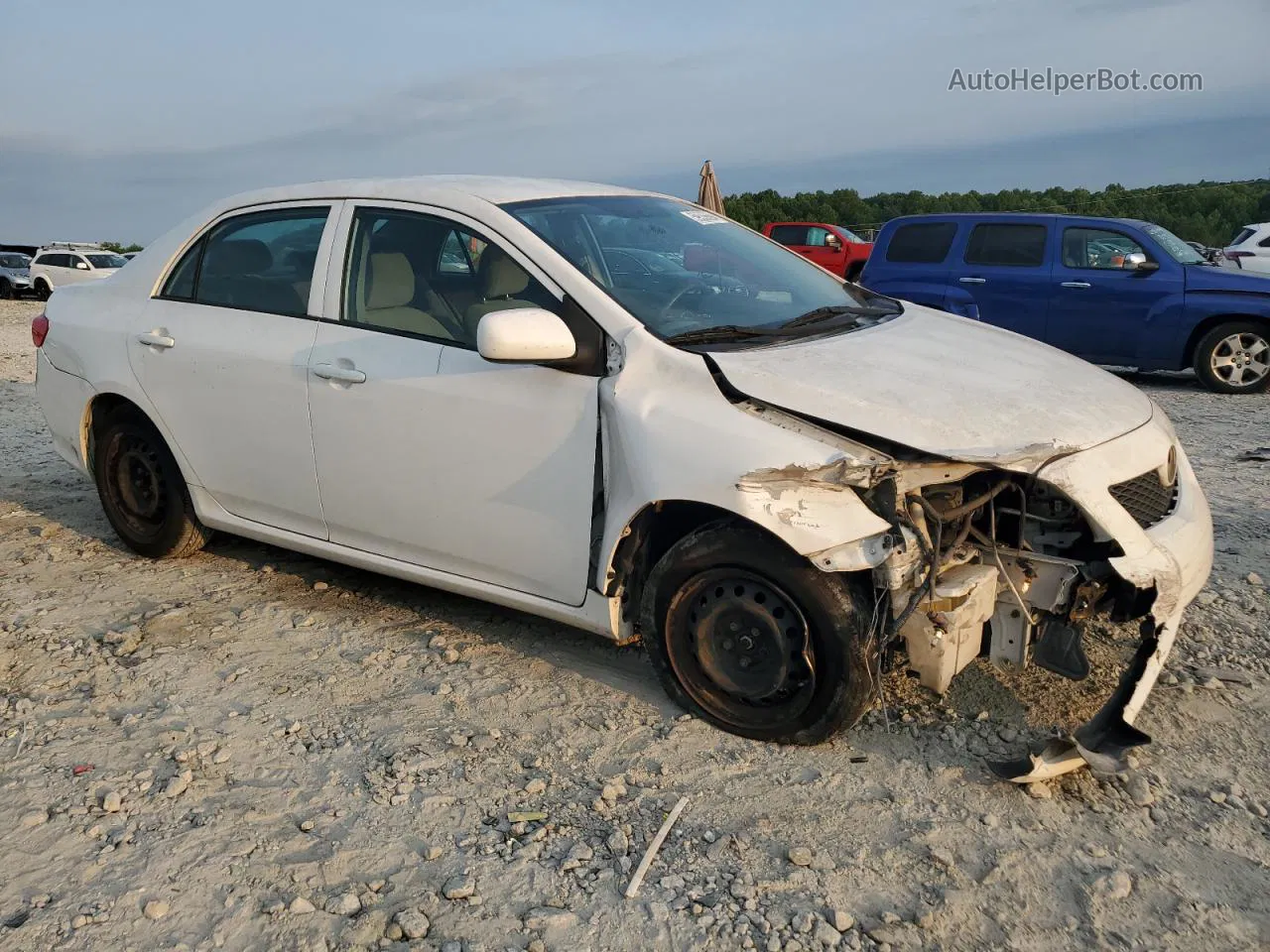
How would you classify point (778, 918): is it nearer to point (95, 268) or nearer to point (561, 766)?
point (561, 766)

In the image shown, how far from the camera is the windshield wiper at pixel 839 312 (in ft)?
13.1

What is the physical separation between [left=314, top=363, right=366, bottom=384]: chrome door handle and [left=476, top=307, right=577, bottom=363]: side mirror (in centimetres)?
79

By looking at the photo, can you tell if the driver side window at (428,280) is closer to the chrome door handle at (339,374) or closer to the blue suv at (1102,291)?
the chrome door handle at (339,374)

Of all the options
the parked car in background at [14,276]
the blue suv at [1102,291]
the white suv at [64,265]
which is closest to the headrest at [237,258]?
the blue suv at [1102,291]

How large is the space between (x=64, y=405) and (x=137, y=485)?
1.85 feet

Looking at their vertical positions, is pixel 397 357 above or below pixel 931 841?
above

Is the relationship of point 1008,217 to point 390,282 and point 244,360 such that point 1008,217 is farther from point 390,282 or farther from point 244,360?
point 244,360

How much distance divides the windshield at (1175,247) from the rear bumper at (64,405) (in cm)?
939

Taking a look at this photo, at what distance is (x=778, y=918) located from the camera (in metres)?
2.71

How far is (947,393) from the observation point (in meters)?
3.39

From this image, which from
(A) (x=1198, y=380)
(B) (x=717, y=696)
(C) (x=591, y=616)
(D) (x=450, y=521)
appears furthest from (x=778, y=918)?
(A) (x=1198, y=380)

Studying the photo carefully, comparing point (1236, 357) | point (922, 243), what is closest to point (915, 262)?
point (922, 243)

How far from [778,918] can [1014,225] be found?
9.71m

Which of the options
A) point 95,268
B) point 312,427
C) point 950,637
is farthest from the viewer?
point 95,268
